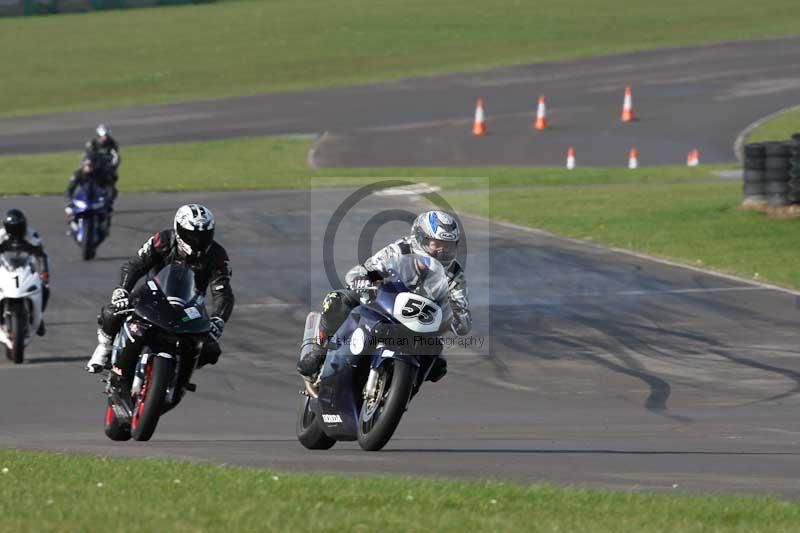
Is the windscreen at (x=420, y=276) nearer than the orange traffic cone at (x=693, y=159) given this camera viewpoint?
Yes

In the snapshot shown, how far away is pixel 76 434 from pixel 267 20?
A: 175ft

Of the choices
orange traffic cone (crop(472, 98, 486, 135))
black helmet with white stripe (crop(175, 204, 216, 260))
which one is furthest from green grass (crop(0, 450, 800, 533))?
orange traffic cone (crop(472, 98, 486, 135))

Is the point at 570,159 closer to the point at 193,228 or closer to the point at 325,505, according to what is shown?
the point at 193,228

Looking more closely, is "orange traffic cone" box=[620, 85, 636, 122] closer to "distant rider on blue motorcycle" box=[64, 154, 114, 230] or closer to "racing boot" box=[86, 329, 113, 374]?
"distant rider on blue motorcycle" box=[64, 154, 114, 230]

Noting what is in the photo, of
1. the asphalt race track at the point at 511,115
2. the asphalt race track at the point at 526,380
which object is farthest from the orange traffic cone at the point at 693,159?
the asphalt race track at the point at 526,380

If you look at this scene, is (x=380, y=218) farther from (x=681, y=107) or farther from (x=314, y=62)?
(x=314, y=62)

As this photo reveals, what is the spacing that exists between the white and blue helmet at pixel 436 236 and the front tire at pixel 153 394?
6.58ft

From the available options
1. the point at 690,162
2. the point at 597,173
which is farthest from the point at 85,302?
the point at 690,162

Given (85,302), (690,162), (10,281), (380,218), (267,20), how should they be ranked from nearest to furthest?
1. (10,281)
2. (85,302)
3. (380,218)
4. (690,162)
5. (267,20)

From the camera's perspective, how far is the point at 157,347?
1072 cm

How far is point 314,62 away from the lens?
53312 millimetres

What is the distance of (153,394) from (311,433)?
112 centimetres

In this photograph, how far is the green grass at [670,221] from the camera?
72.0 feet

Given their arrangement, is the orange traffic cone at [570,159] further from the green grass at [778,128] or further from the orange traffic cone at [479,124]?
the green grass at [778,128]
